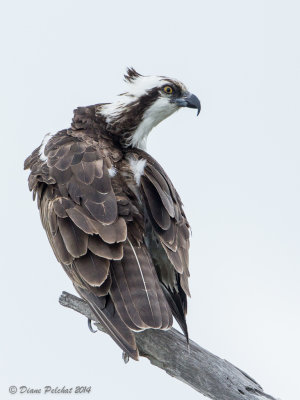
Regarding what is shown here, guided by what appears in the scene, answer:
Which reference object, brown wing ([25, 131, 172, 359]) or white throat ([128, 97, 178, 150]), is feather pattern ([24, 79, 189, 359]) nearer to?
brown wing ([25, 131, 172, 359])

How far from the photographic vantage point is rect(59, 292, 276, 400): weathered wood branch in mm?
6355

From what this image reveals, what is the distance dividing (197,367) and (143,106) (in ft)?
11.5

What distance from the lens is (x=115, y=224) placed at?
23.0 feet

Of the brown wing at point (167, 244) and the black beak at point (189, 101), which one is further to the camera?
the black beak at point (189, 101)

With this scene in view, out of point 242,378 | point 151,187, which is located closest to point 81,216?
point 151,187

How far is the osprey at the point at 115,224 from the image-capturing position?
6.67 metres

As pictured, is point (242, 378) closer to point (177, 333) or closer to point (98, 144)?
point (177, 333)

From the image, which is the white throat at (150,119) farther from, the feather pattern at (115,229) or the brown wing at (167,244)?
the brown wing at (167,244)

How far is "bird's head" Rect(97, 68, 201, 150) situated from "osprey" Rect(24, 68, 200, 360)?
3 centimetres

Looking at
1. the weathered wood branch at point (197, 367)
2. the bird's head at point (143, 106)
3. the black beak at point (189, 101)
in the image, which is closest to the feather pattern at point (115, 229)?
the weathered wood branch at point (197, 367)

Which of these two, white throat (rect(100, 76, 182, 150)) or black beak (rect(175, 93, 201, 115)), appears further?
black beak (rect(175, 93, 201, 115))

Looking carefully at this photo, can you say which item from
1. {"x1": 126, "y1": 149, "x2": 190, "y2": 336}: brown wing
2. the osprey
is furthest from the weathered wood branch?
{"x1": 126, "y1": 149, "x2": 190, "y2": 336}: brown wing

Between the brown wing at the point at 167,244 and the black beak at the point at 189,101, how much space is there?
1.62 m

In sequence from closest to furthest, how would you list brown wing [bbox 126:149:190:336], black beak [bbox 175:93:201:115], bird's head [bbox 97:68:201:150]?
brown wing [bbox 126:149:190:336]
bird's head [bbox 97:68:201:150]
black beak [bbox 175:93:201:115]
